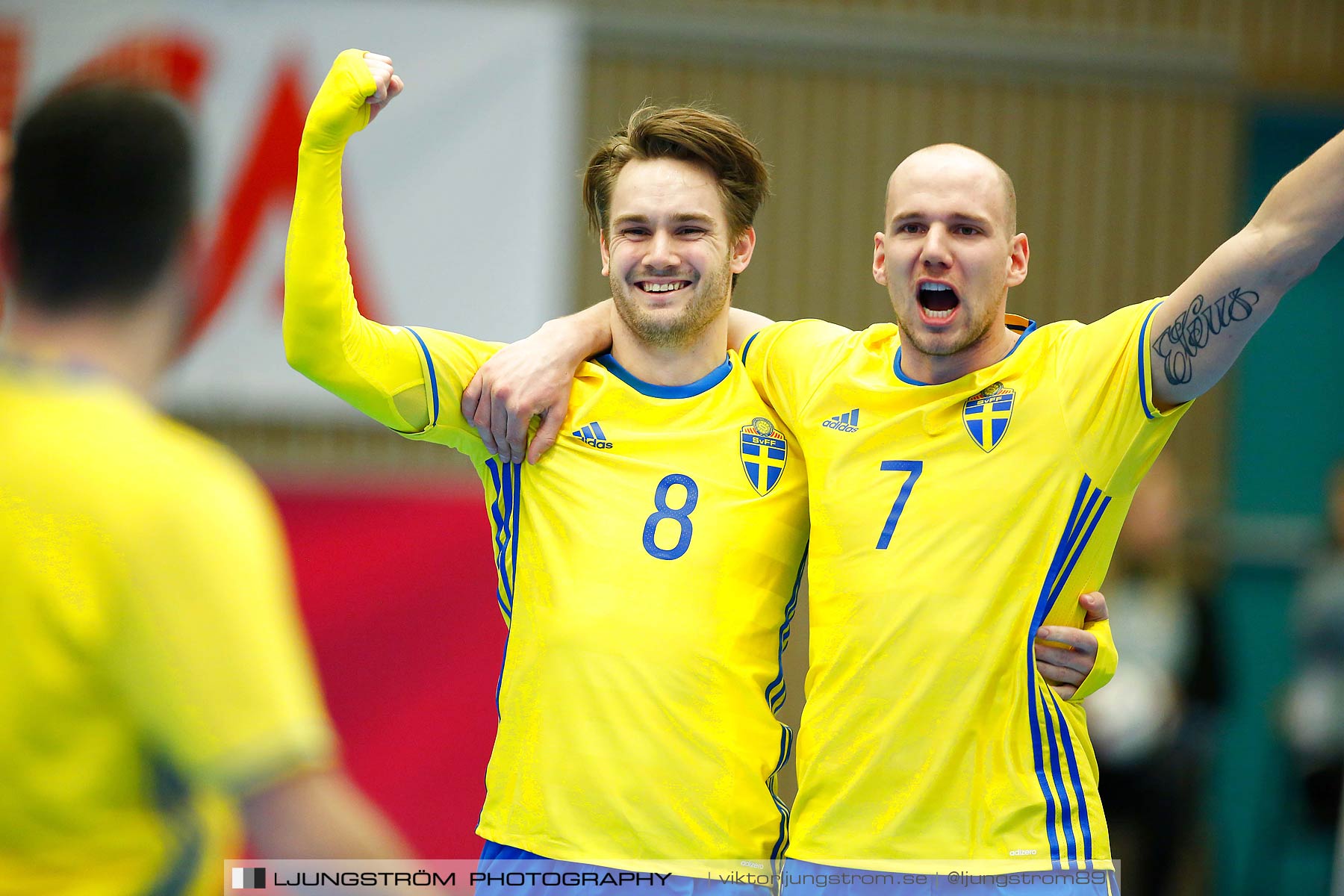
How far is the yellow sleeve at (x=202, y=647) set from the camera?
1952 millimetres

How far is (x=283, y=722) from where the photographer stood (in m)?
1.97

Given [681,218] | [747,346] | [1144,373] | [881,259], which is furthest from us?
[747,346]

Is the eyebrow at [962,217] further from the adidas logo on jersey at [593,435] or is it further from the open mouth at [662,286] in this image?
the adidas logo on jersey at [593,435]

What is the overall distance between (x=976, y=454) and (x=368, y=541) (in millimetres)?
4803

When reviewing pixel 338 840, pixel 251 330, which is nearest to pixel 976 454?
pixel 338 840

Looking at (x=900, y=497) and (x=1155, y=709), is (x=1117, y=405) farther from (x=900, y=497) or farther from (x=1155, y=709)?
(x=1155, y=709)

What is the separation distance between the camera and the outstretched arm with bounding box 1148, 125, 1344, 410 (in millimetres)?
3068

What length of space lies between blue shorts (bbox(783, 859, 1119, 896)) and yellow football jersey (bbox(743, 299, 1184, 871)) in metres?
0.03

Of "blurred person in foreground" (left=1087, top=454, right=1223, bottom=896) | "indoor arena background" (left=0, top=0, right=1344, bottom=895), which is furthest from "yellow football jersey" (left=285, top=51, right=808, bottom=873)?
"blurred person in foreground" (left=1087, top=454, right=1223, bottom=896)

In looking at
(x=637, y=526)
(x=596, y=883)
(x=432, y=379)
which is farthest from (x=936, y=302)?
(x=596, y=883)

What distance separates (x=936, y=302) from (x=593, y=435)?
3.37 feet

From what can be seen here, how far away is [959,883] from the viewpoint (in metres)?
3.39

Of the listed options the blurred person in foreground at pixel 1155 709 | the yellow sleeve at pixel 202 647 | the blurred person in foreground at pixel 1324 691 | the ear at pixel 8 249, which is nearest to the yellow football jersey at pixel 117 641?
the yellow sleeve at pixel 202 647

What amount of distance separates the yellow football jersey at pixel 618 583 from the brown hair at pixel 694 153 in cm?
64
